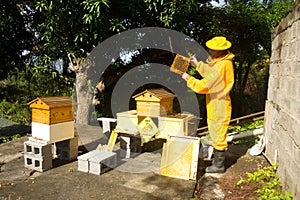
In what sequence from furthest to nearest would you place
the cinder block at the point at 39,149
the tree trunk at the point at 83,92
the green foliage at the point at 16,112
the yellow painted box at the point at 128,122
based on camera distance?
the green foliage at the point at 16,112
the tree trunk at the point at 83,92
the yellow painted box at the point at 128,122
the cinder block at the point at 39,149

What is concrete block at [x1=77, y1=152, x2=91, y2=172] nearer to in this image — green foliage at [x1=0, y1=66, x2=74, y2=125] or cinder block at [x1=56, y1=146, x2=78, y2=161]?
cinder block at [x1=56, y1=146, x2=78, y2=161]

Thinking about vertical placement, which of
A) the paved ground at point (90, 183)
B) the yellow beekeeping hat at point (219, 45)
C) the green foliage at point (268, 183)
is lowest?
the paved ground at point (90, 183)

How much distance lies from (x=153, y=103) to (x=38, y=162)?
7.29 feet

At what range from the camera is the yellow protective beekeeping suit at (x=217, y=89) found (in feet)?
12.9

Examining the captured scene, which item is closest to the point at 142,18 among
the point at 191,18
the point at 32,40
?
the point at 191,18

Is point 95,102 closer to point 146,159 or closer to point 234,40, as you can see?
point 146,159

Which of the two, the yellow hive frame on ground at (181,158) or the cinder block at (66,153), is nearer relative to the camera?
the yellow hive frame on ground at (181,158)

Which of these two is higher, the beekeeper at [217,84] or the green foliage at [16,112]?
the beekeeper at [217,84]

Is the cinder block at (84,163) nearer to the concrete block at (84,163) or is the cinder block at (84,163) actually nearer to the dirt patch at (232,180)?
the concrete block at (84,163)

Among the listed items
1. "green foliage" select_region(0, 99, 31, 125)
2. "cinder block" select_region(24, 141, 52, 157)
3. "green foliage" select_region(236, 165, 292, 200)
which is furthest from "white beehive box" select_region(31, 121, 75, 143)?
"green foliage" select_region(0, 99, 31, 125)

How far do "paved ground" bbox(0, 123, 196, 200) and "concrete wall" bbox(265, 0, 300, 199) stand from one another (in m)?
1.33

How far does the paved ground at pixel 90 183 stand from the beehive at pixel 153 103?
0.99 m

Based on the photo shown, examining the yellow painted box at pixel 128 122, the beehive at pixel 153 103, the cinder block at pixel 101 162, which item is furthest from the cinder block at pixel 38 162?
the beehive at pixel 153 103

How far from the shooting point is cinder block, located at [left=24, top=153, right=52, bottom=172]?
424 centimetres
